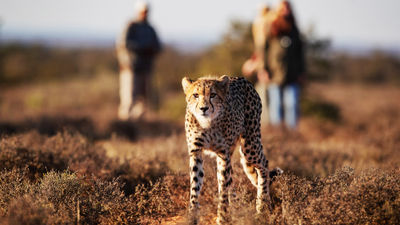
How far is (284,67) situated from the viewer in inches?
346

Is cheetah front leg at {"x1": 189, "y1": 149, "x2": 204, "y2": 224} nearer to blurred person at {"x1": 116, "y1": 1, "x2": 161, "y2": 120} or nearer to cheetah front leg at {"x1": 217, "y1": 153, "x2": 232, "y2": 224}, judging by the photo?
cheetah front leg at {"x1": 217, "y1": 153, "x2": 232, "y2": 224}

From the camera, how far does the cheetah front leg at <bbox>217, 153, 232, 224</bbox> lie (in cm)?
436

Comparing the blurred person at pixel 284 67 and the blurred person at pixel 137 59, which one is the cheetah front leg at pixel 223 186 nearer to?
the blurred person at pixel 284 67

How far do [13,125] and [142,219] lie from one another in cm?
569

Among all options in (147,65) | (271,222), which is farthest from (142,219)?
(147,65)

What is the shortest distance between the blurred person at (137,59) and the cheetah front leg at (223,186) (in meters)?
6.07

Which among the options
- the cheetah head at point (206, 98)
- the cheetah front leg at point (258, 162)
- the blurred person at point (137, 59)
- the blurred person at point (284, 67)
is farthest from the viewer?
the blurred person at point (137, 59)

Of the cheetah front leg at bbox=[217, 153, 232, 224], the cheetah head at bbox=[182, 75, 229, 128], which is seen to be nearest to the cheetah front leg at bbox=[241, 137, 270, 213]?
the cheetah front leg at bbox=[217, 153, 232, 224]

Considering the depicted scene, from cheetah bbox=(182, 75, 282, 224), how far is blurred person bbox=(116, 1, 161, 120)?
219 inches

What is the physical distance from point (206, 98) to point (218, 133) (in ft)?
1.16

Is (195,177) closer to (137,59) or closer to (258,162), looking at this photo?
(258,162)

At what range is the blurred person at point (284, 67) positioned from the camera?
28.6ft

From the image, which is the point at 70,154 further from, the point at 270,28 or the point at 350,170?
the point at 270,28

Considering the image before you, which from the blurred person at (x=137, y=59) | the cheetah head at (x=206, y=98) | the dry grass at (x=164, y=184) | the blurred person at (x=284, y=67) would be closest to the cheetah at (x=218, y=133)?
the cheetah head at (x=206, y=98)
